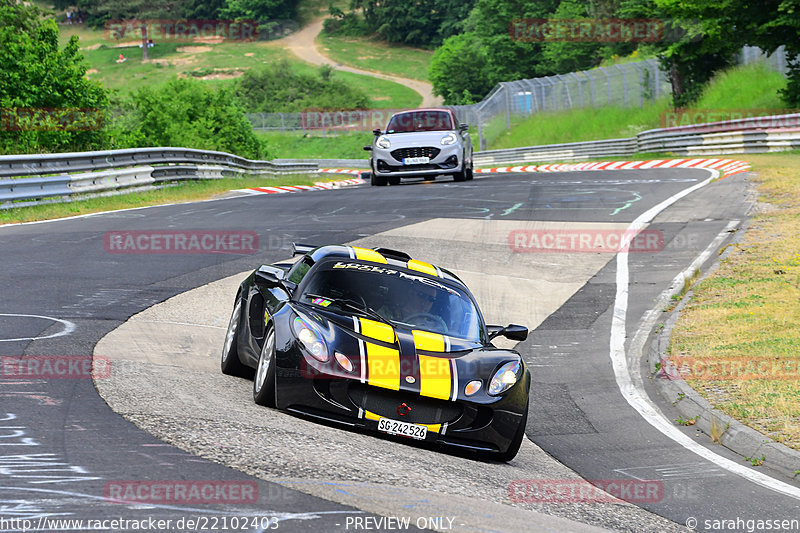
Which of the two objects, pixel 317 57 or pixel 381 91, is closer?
pixel 381 91

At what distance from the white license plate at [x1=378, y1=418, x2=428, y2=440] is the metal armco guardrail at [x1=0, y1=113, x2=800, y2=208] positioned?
14.2 metres

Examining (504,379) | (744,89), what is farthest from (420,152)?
(744,89)

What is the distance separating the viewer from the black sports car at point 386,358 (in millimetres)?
6859

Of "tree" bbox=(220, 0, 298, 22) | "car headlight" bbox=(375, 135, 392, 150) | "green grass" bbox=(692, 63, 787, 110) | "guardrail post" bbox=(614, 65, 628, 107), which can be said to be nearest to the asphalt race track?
"car headlight" bbox=(375, 135, 392, 150)

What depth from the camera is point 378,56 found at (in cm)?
13125

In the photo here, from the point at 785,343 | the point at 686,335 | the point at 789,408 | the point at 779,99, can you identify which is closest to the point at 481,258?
the point at 686,335

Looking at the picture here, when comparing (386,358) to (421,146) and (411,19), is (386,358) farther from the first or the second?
(411,19)

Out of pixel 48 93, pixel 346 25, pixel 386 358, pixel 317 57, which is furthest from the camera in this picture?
pixel 346 25

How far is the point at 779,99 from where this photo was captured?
39.1 m

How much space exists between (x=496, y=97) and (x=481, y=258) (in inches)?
1808

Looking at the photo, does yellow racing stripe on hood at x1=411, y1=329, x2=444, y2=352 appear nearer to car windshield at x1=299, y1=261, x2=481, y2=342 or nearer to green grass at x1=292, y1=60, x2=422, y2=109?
car windshield at x1=299, y1=261, x2=481, y2=342

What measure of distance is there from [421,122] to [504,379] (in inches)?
781

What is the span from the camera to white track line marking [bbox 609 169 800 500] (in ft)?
22.8

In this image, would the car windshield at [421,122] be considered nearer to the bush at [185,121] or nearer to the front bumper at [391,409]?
the bush at [185,121]
